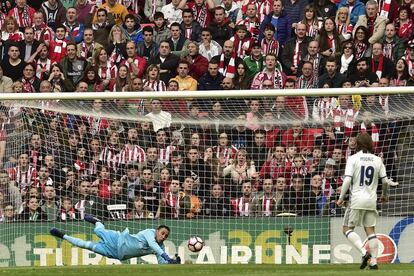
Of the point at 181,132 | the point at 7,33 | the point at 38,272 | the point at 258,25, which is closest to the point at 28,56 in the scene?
the point at 7,33

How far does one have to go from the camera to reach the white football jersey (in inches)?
741

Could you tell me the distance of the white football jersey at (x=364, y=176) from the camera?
1881 centimetres

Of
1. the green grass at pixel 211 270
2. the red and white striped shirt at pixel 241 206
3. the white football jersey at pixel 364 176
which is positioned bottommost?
the green grass at pixel 211 270

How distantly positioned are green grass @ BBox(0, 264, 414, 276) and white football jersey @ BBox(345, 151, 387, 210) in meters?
0.91

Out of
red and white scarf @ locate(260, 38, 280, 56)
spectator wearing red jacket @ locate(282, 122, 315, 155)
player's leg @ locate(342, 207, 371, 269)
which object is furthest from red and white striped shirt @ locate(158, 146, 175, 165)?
red and white scarf @ locate(260, 38, 280, 56)

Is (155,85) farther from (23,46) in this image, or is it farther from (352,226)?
(352,226)

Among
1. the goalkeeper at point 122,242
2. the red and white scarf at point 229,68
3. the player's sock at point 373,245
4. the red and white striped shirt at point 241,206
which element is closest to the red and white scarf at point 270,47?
the red and white scarf at point 229,68

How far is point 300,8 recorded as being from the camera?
86.1 feet

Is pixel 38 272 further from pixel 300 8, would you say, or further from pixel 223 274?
pixel 300 8

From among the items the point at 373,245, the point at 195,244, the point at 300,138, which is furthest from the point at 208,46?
the point at 373,245

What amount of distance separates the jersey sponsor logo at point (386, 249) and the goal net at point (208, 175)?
0.02m

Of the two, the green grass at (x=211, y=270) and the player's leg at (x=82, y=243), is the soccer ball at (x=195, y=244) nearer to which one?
the green grass at (x=211, y=270)

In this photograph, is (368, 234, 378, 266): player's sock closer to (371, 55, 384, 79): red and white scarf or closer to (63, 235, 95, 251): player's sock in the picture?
(63, 235, 95, 251): player's sock

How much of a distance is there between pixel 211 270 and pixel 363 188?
2.35 meters
